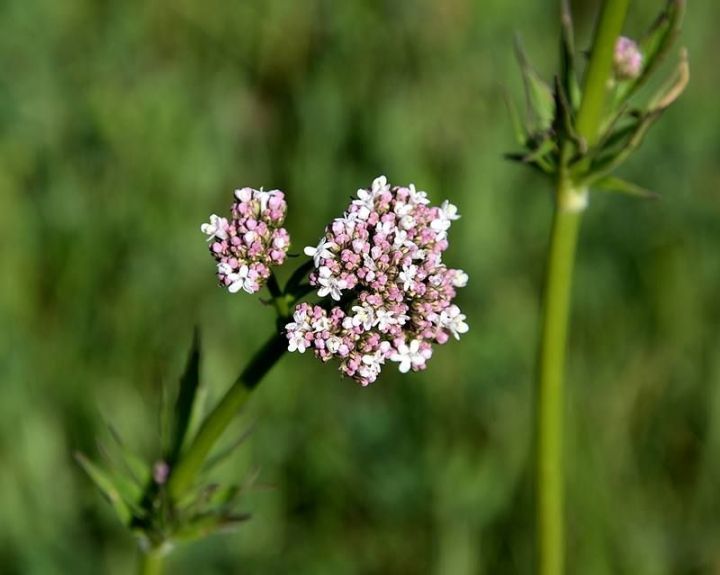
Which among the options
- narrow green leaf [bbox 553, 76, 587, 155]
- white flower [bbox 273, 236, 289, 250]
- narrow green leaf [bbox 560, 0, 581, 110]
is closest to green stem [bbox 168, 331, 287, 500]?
white flower [bbox 273, 236, 289, 250]

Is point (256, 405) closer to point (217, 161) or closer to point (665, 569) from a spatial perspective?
point (217, 161)

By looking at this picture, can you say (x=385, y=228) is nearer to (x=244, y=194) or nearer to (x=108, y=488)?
(x=244, y=194)

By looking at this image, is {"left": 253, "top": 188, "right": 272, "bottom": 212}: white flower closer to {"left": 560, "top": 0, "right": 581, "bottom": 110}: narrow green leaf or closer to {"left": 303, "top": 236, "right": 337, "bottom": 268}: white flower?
{"left": 303, "top": 236, "right": 337, "bottom": 268}: white flower

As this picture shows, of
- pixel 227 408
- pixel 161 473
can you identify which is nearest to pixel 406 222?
pixel 227 408

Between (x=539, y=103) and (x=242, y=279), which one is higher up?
(x=539, y=103)

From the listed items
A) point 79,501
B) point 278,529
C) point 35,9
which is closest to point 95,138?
point 35,9

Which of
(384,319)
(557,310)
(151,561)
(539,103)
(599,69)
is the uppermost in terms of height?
(539,103)
